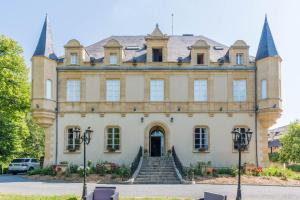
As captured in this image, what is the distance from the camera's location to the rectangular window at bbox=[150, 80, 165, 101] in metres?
32.5

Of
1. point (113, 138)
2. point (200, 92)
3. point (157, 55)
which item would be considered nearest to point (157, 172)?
point (113, 138)

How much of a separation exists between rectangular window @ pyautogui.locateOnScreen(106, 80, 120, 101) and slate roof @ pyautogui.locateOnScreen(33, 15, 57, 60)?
4.80m

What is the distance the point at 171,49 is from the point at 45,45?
1030cm

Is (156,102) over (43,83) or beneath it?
beneath

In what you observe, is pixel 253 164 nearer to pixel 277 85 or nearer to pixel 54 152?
pixel 277 85

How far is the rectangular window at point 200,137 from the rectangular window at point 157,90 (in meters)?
3.79

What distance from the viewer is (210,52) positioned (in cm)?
3425

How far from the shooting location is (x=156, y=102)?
32.4 meters

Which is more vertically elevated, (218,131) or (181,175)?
(218,131)

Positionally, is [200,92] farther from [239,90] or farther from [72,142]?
[72,142]

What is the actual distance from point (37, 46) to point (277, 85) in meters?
18.6

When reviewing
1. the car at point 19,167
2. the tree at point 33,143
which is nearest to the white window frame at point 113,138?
the car at point 19,167

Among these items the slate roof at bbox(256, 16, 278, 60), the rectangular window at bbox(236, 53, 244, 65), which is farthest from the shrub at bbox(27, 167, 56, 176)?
the slate roof at bbox(256, 16, 278, 60)

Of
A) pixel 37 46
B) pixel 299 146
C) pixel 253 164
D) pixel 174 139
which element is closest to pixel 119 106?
pixel 174 139
